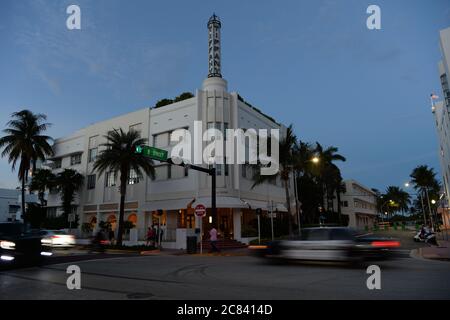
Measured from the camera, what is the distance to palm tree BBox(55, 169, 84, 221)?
3862 centimetres

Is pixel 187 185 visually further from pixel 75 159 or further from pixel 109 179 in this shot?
pixel 75 159

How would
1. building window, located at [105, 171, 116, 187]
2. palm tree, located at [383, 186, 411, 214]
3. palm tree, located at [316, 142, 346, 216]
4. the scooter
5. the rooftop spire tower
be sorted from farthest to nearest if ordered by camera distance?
palm tree, located at [383, 186, 411, 214] < palm tree, located at [316, 142, 346, 216] < building window, located at [105, 171, 116, 187] < the rooftop spire tower < the scooter

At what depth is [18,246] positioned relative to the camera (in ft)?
37.9

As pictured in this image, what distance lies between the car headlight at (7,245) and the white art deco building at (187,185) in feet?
52.3

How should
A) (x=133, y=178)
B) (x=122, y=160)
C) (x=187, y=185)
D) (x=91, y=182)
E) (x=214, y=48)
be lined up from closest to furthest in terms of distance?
(x=122, y=160) → (x=187, y=185) → (x=214, y=48) → (x=133, y=178) → (x=91, y=182)

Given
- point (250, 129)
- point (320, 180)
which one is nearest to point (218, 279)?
point (250, 129)

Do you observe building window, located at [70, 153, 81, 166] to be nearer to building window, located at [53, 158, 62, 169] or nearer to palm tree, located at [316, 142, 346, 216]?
building window, located at [53, 158, 62, 169]

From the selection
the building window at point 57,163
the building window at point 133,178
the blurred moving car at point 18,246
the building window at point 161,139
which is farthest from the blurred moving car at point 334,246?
the building window at point 57,163

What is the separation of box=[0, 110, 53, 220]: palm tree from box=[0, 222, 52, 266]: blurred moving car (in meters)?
31.2

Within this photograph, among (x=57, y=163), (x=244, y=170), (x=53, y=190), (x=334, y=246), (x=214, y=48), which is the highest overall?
(x=214, y=48)

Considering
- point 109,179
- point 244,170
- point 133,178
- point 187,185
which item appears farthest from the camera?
point 109,179

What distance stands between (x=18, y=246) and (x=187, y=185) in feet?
63.2

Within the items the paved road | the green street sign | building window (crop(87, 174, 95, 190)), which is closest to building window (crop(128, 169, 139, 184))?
building window (crop(87, 174, 95, 190))
